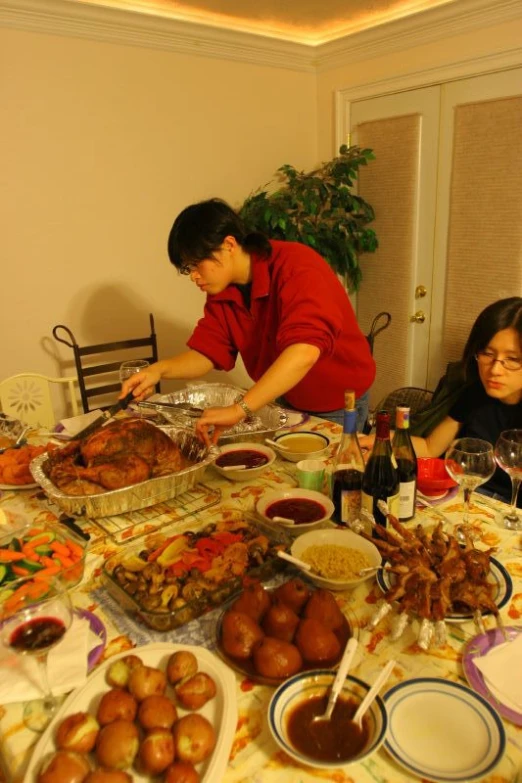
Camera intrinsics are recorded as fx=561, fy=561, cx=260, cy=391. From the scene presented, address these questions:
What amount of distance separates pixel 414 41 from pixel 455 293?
1.40 metres

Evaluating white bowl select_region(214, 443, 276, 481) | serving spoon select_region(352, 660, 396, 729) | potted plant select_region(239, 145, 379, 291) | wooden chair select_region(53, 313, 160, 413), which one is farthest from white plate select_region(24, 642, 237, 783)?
potted plant select_region(239, 145, 379, 291)

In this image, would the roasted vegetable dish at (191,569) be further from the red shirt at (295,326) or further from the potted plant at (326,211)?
the potted plant at (326,211)

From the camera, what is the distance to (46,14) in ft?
8.95

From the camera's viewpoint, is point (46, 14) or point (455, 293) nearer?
point (46, 14)

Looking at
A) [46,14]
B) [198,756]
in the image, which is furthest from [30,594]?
[46,14]

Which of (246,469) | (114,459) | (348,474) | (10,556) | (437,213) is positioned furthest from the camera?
(437,213)

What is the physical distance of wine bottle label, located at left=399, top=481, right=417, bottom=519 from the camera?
121 centimetres

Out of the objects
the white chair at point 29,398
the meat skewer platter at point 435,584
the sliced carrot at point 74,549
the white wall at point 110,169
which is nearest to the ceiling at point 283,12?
the white wall at point 110,169

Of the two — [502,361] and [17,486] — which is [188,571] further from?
[502,361]

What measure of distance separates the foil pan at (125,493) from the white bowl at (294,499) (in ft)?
0.66

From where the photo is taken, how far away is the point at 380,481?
1.21 m

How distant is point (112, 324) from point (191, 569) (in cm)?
253

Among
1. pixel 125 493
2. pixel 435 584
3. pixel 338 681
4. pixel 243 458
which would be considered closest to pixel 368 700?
pixel 338 681

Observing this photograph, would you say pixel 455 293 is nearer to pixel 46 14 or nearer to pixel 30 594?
pixel 46 14
